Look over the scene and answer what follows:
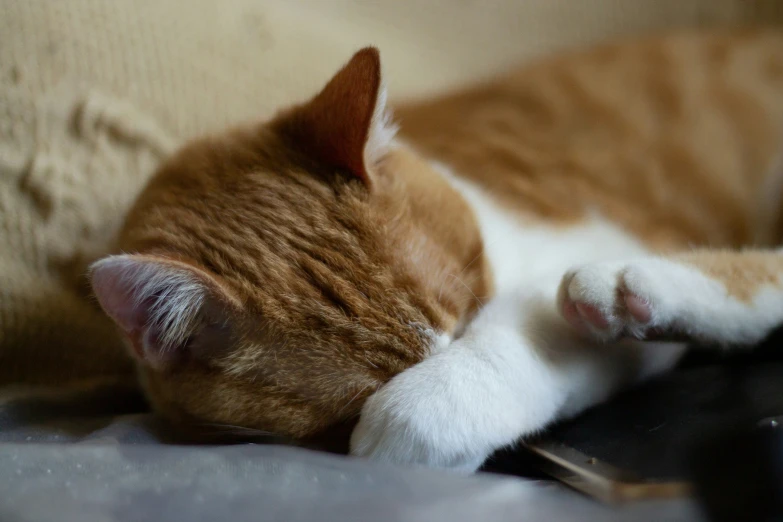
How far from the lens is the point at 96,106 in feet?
4.25

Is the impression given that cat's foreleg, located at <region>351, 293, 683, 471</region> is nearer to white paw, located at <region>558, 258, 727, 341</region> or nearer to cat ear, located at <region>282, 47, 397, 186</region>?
white paw, located at <region>558, 258, 727, 341</region>

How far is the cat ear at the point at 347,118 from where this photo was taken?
3.06 ft

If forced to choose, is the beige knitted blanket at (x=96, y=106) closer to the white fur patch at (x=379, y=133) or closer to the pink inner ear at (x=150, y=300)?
the pink inner ear at (x=150, y=300)

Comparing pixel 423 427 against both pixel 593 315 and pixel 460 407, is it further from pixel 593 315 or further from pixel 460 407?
pixel 593 315

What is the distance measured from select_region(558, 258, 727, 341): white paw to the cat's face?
21cm

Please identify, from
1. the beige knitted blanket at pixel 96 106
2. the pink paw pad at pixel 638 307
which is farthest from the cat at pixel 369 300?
the beige knitted blanket at pixel 96 106

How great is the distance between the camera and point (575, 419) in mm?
960

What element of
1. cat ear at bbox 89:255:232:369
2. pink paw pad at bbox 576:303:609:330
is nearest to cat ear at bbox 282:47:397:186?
cat ear at bbox 89:255:232:369

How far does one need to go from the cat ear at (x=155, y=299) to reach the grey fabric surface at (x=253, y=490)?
161 mm

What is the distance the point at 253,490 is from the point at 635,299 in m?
0.59

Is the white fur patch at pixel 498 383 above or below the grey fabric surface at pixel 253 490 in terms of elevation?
above

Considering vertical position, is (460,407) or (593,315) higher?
(593,315)

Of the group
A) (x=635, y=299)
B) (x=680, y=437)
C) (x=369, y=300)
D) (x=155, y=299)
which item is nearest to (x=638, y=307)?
(x=635, y=299)

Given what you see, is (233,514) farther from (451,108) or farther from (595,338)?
(451,108)
